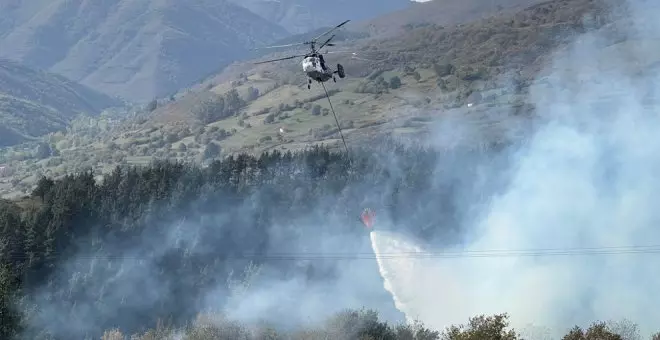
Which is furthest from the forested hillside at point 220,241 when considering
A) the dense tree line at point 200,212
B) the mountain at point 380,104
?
the mountain at point 380,104

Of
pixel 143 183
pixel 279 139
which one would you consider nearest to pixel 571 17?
pixel 279 139

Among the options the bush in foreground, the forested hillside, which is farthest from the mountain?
the bush in foreground

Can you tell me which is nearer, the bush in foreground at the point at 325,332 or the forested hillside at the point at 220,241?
the bush in foreground at the point at 325,332

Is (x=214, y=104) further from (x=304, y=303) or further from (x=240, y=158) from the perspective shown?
(x=304, y=303)

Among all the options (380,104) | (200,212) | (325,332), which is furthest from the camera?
(380,104)

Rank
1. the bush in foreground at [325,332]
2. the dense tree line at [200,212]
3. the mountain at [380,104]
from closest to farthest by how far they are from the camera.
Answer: the bush in foreground at [325,332], the dense tree line at [200,212], the mountain at [380,104]

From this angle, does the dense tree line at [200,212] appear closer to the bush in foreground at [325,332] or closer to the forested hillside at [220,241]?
the forested hillside at [220,241]

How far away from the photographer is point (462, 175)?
98.9m

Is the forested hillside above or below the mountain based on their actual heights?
below

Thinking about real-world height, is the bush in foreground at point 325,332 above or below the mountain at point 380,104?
below

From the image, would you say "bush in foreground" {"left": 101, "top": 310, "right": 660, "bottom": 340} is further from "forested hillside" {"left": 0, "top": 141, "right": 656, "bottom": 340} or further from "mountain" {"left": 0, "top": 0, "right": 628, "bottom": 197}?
"mountain" {"left": 0, "top": 0, "right": 628, "bottom": 197}

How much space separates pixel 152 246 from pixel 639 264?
1893 inches

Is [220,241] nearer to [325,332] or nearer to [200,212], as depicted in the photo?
[200,212]

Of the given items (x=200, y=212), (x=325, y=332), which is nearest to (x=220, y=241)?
(x=200, y=212)
